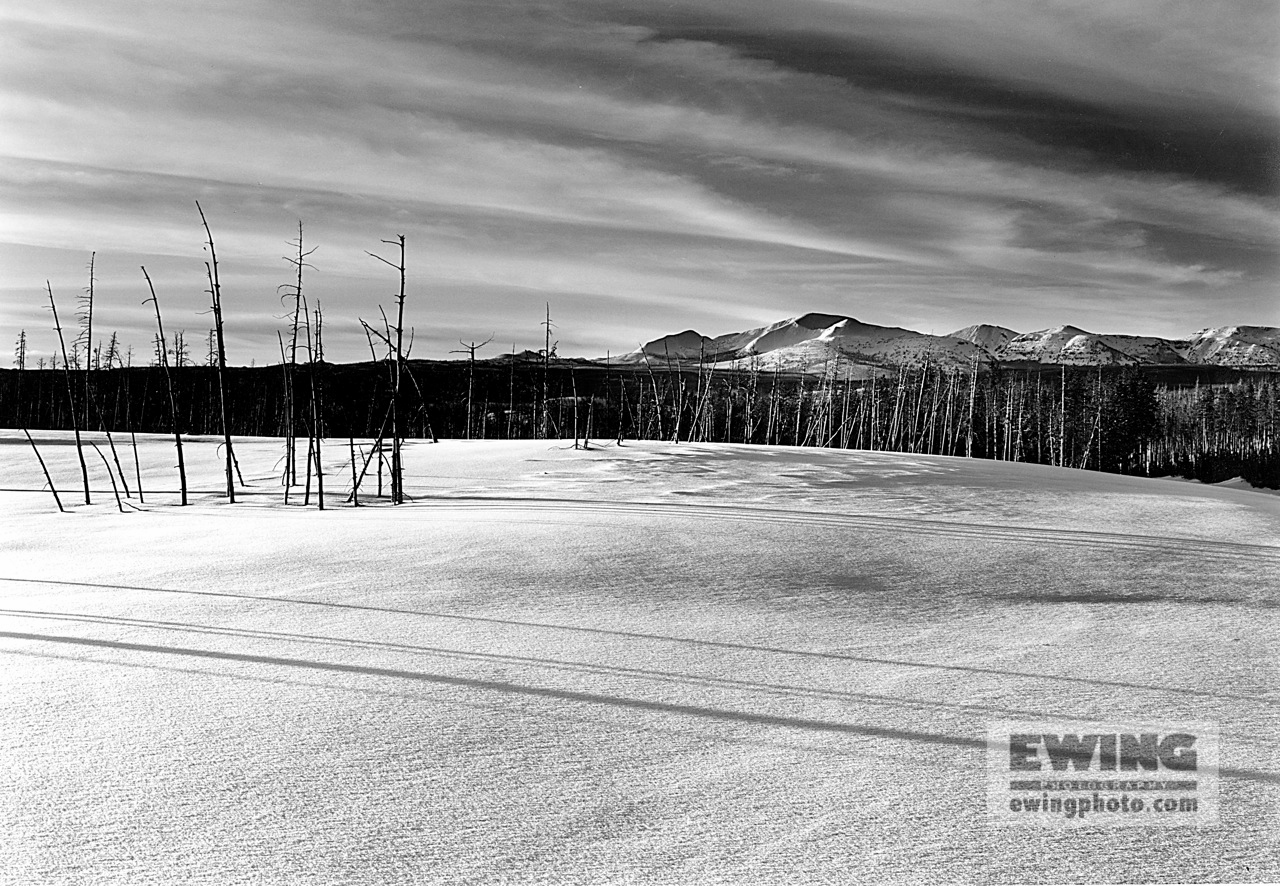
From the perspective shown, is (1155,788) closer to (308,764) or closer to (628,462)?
(308,764)

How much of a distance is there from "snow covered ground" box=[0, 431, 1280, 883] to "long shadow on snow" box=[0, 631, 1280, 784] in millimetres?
28

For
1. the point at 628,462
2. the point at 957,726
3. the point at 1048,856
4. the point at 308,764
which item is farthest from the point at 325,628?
the point at 628,462

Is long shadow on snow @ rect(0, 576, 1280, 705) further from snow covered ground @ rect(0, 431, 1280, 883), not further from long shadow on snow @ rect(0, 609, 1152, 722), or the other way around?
long shadow on snow @ rect(0, 609, 1152, 722)

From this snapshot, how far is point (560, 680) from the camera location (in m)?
5.30

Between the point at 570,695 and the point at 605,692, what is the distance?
208 millimetres

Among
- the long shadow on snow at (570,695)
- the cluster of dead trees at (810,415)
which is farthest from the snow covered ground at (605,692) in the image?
the cluster of dead trees at (810,415)

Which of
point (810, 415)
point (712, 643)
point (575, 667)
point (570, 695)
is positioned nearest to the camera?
point (570, 695)

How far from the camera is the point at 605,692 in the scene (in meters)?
5.09

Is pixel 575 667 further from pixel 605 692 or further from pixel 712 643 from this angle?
pixel 712 643

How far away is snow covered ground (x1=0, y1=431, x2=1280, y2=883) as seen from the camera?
10.7ft

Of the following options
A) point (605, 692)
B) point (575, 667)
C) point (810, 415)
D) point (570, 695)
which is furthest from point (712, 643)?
point (810, 415)

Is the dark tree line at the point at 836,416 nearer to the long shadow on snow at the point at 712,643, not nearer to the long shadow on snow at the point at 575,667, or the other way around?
the long shadow on snow at the point at 712,643

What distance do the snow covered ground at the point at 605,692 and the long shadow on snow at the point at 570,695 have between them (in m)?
0.03

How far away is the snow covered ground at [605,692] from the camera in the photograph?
3256mm
